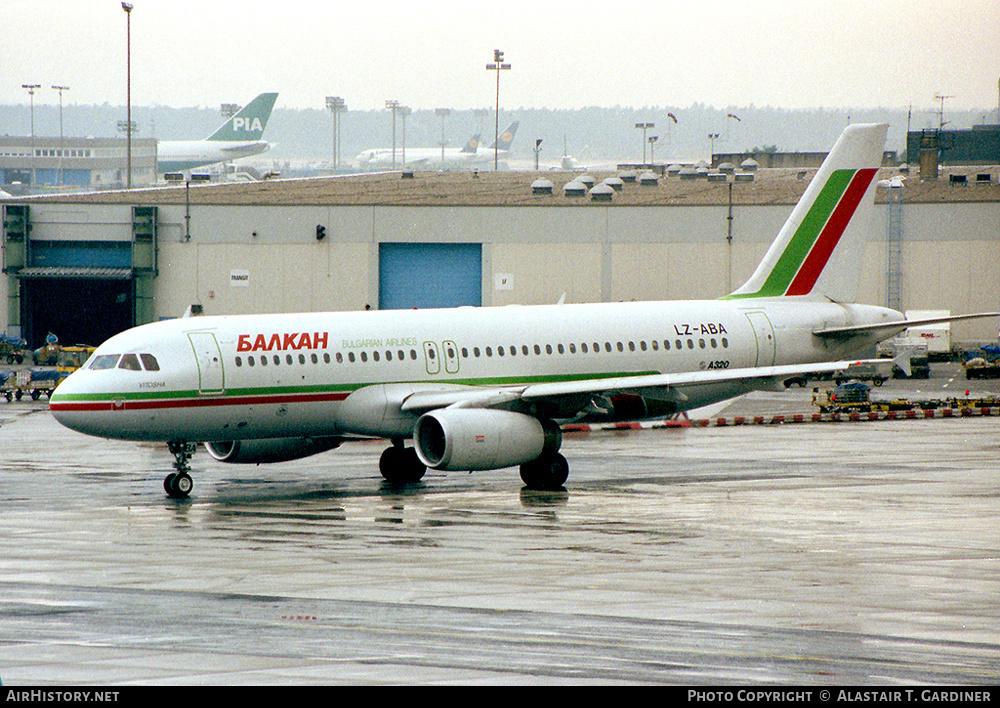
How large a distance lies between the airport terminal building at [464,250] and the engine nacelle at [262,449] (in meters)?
37.8

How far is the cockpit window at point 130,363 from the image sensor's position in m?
32.5

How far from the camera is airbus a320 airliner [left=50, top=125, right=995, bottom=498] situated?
107 ft

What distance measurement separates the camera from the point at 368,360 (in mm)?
34688

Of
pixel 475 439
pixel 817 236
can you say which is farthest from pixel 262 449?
pixel 817 236

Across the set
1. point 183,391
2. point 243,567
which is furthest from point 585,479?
point 243,567

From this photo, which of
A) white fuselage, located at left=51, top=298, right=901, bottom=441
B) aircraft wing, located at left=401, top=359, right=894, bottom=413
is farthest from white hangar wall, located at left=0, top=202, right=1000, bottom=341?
aircraft wing, located at left=401, top=359, right=894, bottom=413

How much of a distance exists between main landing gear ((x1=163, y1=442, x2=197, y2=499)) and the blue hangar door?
1619 inches

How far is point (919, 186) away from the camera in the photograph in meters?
82.2

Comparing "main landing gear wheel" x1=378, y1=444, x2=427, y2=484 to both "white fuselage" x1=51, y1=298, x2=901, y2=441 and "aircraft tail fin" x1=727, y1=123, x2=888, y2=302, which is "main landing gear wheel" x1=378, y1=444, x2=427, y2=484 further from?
"aircraft tail fin" x1=727, y1=123, x2=888, y2=302

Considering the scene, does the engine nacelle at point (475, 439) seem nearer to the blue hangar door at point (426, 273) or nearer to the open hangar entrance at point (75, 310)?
the blue hangar door at point (426, 273)

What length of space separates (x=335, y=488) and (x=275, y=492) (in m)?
1.57

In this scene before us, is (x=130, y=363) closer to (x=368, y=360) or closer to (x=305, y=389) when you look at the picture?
(x=305, y=389)
